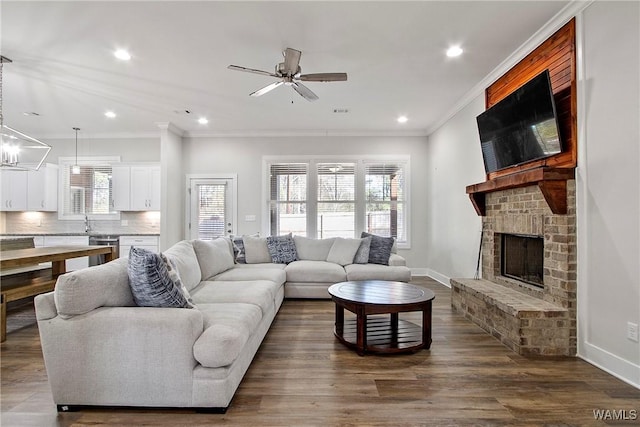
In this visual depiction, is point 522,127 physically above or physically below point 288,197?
above

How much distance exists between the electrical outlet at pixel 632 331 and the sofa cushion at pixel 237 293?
269 cm

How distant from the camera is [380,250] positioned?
206 inches

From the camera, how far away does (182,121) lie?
5.90m

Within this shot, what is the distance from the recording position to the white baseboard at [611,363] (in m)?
2.23

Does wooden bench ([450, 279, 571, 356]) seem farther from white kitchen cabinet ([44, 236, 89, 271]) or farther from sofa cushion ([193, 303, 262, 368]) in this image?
white kitchen cabinet ([44, 236, 89, 271])

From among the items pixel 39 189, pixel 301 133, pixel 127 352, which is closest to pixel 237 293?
pixel 127 352

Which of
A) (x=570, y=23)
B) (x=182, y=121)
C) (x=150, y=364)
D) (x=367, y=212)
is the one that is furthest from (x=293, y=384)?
(x=182, y=121)

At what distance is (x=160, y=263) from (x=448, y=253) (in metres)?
4.67

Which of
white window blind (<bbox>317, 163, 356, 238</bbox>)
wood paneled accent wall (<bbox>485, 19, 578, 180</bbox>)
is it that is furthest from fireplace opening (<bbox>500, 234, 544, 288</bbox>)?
white window blind (<bbox>317, 163, 356, 238</bbox>)

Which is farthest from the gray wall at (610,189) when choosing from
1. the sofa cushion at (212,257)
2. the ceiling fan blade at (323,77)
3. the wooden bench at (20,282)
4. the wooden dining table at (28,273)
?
the wooden bench at (20,282)

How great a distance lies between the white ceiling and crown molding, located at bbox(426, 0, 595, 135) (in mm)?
80

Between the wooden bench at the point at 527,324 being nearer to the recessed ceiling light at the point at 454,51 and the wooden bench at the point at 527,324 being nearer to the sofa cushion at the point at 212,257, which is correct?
the recessed ceiling light at the point at 454,51

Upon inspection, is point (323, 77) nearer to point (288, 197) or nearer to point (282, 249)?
point (282, 249)

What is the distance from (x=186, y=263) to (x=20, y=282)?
88.2 inches
